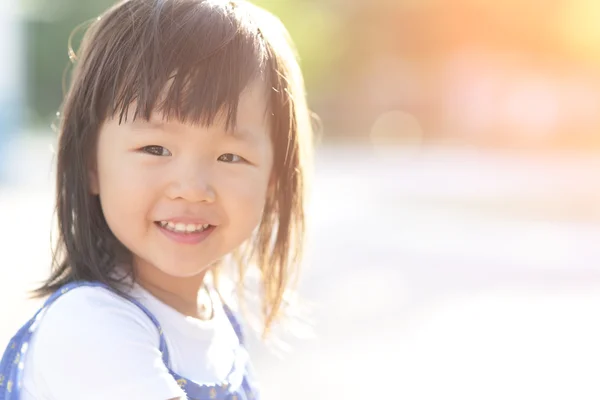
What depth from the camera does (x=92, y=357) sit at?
128 cm

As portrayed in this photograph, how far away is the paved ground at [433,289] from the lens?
3.42 meters

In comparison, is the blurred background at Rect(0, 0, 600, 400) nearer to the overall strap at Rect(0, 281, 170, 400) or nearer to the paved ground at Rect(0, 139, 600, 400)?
the paved ground at Rect(0, 139, 600, 400)

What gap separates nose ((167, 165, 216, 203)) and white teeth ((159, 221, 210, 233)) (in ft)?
0.15

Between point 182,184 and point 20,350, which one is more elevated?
point 182,184

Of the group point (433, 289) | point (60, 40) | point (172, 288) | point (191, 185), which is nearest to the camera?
point (191, 185)

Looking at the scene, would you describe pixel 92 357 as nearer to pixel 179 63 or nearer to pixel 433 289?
pixel 179 63

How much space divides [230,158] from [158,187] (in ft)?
0.41

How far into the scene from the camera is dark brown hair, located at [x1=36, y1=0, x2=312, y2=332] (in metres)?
1.43

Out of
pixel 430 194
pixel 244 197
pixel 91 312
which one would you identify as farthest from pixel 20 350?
pixel 430 194

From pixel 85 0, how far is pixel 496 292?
15219 millimetres

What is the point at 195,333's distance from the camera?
1496 mm

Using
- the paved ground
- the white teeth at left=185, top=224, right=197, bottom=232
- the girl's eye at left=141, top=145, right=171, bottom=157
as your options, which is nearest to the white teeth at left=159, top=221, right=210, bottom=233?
the white teeth at left=185, top=224, right=197, bottom=232

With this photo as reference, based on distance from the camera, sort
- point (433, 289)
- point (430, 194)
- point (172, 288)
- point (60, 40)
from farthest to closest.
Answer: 1. point (60, 40)
2. point (430, 194)
3. point (433, 289)
4. point (172, 288)

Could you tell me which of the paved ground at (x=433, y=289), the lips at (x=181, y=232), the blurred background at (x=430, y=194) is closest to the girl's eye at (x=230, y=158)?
the lips at (x=181, y=232)
